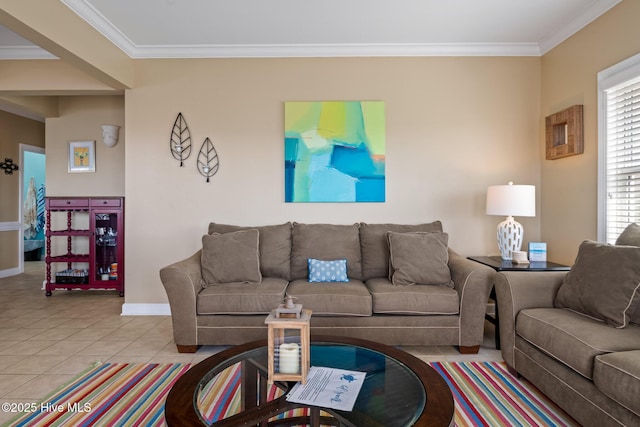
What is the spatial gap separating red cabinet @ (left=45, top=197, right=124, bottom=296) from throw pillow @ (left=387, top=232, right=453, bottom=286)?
3576mm

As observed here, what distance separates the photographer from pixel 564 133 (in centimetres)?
326

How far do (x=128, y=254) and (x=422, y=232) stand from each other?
118 inches

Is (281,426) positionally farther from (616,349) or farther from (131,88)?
(131,88)

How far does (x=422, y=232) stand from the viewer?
10.5 ft

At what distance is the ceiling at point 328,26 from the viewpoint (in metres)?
2.89

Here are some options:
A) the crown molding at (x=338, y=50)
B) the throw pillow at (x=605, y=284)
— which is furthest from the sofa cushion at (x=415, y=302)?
the crown molding at (x=338, y=50)

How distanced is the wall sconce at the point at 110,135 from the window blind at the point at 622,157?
530 cm

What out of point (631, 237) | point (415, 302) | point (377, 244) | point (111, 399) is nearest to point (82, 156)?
point (111, 399)

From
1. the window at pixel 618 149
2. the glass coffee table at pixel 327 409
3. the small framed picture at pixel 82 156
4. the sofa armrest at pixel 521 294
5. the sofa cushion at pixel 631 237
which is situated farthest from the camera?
the small framed picture at pixel 82 156

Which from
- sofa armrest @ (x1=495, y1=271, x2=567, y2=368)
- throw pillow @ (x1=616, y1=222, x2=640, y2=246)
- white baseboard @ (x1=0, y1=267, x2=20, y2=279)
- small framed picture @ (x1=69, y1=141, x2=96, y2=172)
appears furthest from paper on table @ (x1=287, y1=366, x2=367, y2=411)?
white baseboard @ (x1=0, y1=267, x2=20, y2=279)

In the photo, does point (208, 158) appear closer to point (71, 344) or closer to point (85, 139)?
point (71, 344)

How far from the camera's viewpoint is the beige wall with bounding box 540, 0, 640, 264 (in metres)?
2.66

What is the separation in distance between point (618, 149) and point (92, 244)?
5.60 metres

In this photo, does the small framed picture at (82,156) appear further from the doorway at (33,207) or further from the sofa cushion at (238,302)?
the doorway at (33,207)
